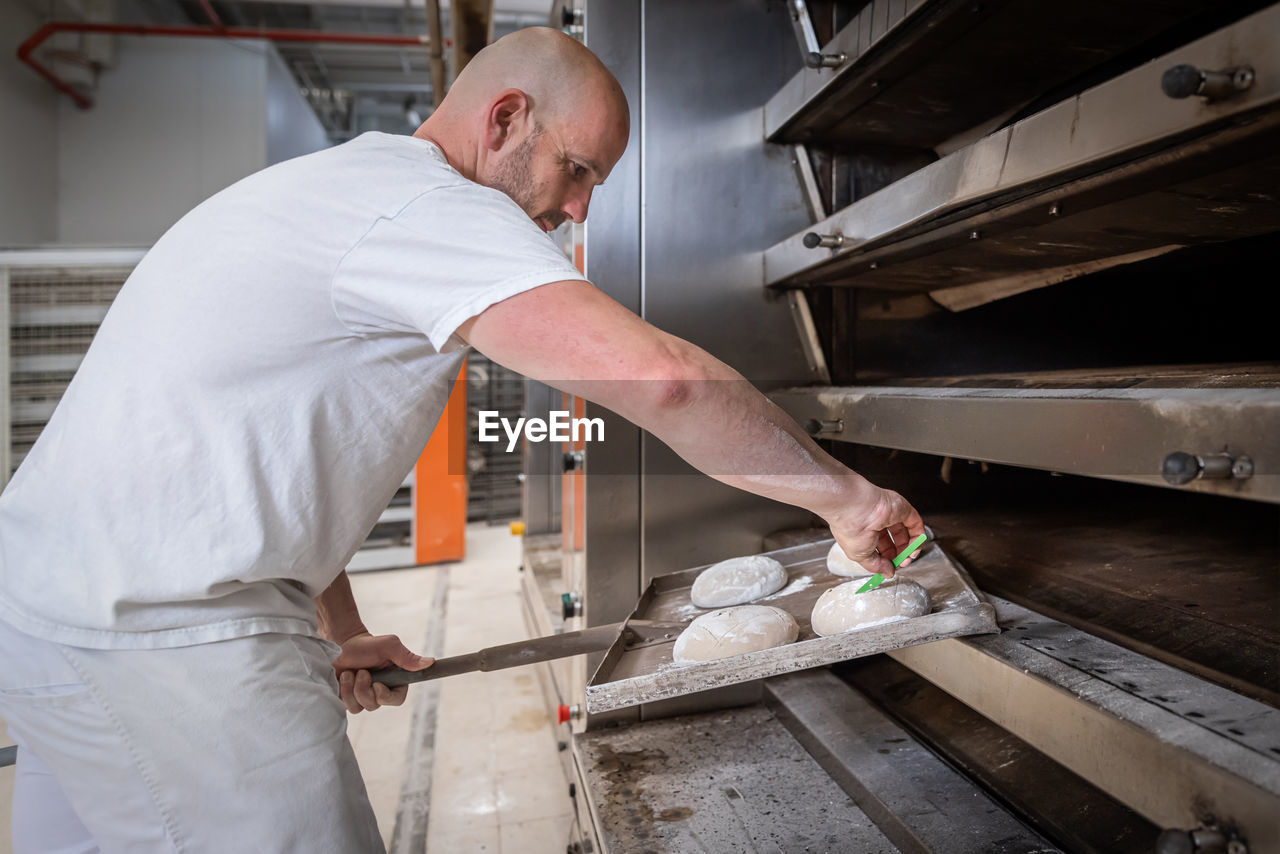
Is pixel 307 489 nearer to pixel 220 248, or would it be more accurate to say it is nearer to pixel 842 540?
pixel 220 248

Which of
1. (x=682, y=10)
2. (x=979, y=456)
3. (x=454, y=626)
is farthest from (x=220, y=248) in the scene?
(x=454, y=626)

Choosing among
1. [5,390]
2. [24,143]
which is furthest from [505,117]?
[24,143]

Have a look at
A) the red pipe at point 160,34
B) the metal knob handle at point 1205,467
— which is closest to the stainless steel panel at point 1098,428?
the metal knob handle at point 1205,467

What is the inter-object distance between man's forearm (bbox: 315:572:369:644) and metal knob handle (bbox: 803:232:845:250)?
3.42ft

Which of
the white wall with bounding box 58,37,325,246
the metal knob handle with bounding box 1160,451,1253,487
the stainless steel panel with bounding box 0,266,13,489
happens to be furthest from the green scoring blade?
the white wall with bounding box 58,37,325,246

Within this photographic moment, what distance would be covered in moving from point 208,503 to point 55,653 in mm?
245

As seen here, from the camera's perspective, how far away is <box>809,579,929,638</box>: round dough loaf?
3.74 feet

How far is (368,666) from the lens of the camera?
1.22m

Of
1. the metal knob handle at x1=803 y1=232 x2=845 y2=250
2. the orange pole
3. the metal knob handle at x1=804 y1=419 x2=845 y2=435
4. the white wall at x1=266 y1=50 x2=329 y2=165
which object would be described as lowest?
the orange pole

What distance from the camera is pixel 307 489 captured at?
86 cm

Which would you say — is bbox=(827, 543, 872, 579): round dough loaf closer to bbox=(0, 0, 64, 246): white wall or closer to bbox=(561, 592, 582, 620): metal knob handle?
bbox=(561, 592, 582, 620): metal knob handle

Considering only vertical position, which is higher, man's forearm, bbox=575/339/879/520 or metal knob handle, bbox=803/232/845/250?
metal knob handle, bbox=803/232/845/250

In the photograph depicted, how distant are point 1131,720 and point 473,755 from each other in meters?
2.06

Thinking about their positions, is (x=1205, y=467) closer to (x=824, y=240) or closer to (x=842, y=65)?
(x=824, y=240)
